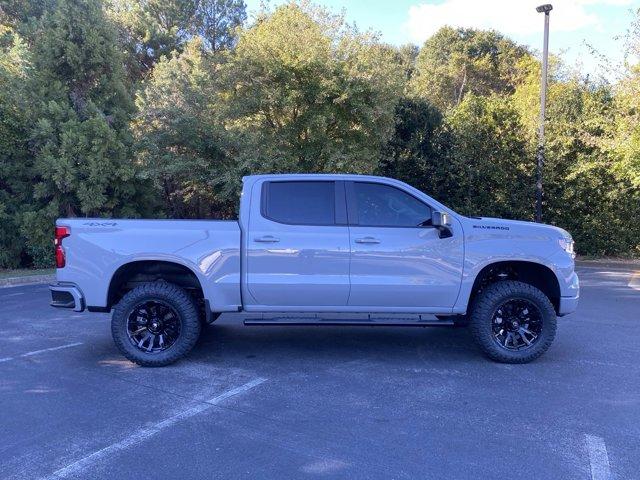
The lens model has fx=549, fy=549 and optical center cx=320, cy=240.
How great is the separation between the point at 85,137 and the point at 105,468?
12.8 metres

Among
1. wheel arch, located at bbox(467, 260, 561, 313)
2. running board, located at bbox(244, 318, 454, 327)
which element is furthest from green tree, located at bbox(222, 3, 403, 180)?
running board, located at bbox(244, 318, 454, 327)

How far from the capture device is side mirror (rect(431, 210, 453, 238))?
5717mm

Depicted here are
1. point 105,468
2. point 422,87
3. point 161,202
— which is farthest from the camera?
point 422,87

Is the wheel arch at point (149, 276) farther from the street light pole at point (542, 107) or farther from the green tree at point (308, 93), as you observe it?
the street light pole at point (542, 107)

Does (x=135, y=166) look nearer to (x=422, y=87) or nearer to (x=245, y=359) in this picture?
(x=245, y=359)

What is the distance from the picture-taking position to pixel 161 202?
17047 mm

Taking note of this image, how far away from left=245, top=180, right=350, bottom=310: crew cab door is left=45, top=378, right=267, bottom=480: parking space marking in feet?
3.27

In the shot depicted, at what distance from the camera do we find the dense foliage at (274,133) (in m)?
14.4

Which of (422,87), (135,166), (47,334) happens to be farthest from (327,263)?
(422,87)

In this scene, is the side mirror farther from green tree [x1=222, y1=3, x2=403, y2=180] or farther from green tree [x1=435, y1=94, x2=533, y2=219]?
green tree [x1=435, y1=94, x2=533, y2=219]

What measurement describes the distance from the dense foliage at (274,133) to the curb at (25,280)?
7.35ft

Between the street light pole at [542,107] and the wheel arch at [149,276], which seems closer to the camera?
the wheel arch at [149,276]

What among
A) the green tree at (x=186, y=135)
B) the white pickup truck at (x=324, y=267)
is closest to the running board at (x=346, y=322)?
the white pickup truck at (x=324, y=267)

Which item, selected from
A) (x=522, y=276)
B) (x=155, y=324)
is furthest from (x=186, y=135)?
(x=522, y=276)
